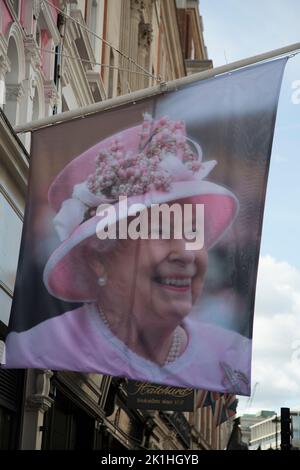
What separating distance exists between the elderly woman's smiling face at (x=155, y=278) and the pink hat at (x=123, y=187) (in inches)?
8.1

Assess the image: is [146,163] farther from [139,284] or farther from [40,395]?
[40,395]

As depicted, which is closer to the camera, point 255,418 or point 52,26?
point 52,26

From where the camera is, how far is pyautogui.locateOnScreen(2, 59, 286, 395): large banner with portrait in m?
8.87

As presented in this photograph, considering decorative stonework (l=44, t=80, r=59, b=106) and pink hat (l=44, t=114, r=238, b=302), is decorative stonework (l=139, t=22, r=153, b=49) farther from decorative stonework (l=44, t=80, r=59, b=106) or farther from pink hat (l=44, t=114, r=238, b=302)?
pink hat (l=44, t=114, r=238, b=302)

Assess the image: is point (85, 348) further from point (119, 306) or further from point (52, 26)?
point (52, 26)

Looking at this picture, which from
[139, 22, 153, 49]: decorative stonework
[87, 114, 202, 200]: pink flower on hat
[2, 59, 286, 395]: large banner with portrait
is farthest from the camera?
[139, 22, 153, 49]: decorative stonework

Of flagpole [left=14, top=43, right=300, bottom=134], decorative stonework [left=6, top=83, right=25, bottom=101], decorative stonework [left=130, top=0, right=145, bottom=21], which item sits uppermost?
decorative stonework [left=130, top=0, right=145, bottom=21]

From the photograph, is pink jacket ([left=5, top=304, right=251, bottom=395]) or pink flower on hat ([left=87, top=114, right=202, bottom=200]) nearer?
pink jacket ([left=5, top=304, right=251, bottom=395])

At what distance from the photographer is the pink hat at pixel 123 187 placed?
360 inches

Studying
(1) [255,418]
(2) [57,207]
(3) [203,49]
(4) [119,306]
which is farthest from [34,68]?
(1) [255,418]

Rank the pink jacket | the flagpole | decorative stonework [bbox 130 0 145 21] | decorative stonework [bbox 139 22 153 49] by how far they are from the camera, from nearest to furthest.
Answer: the pink jacket → the flagpole → decorative stonework [bbox 130 0 145 21] → decorative stonework [bbox 139 22 153 49]

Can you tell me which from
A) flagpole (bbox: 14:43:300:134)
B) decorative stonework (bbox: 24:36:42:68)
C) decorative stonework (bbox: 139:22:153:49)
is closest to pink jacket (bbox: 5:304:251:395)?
flagpole (bbox: 14:43:300:134)

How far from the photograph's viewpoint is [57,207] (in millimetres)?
9477

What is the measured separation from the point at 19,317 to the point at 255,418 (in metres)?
141
